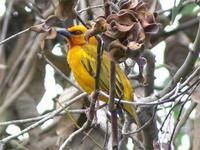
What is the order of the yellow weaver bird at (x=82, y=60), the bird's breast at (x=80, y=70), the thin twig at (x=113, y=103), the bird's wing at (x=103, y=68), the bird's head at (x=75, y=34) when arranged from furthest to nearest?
the bird's head at (x=75, y=34) → the bird's breast at (x=80, y=70) → the yellow weaver bird at (x=82, y=60) → the bird's wing at (x=103, y=68) → the thin twig at (x=113, y=103)

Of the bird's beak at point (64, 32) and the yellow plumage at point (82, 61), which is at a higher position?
the bird's beak at point (64, 32)

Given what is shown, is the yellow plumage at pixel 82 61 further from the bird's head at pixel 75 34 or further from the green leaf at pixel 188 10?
the green leaf at pixel 188 10

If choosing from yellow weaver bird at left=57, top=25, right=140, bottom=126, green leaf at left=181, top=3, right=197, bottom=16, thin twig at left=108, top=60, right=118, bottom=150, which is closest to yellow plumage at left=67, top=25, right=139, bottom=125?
yellow weaver bird at left=57, top=25, right=140, bottom=126

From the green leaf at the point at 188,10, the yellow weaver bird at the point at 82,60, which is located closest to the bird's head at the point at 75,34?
the yellow weaver bird at the point at 82,60

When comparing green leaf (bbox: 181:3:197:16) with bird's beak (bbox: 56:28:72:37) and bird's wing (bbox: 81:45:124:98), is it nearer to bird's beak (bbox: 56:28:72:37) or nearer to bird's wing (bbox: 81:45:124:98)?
bird's wing (bbox: 81:45:124:98)

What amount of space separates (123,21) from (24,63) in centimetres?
321

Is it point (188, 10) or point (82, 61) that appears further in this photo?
point (188, 10)

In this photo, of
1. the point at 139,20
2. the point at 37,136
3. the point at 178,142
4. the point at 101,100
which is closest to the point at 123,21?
the point at 139,20

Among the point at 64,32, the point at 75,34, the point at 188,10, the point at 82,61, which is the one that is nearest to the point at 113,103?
the point at 64,32

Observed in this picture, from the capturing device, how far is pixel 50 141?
4879mm

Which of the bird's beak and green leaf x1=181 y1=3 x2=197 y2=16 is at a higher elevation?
green leaf x1=181 y1=3 x2=197 y2=16

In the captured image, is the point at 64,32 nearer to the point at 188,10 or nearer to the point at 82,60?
the point at 82,60

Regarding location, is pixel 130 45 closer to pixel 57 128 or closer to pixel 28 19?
pixel 57 128

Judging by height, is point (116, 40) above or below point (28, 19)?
below
